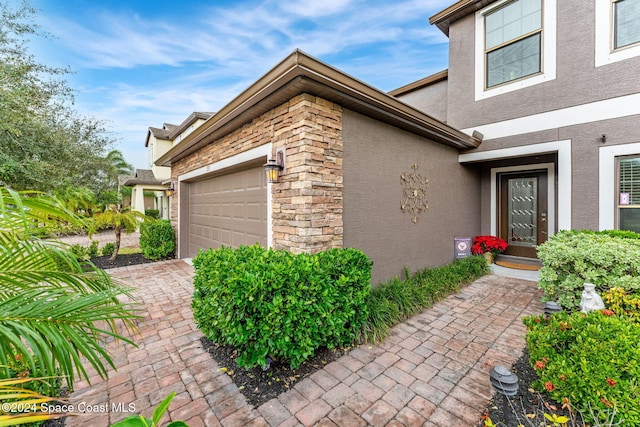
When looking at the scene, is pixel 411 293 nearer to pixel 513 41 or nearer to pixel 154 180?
pixel 513 41

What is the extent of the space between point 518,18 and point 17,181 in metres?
13.4

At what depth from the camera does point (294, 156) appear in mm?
3613

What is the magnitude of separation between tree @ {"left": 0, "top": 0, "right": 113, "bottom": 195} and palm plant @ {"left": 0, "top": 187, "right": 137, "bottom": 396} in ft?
22.3

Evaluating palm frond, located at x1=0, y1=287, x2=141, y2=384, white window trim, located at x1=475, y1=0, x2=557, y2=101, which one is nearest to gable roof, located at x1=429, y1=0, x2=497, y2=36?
white window trim, located at x1=475, y1=0, x2=557, y2=101

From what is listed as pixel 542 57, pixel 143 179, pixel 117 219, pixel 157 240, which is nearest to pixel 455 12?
pixel 542 57

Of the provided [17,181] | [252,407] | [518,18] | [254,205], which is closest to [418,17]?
[518,18]

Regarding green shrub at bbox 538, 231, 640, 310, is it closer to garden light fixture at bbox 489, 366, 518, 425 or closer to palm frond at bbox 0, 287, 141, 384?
garden light fixture at bbox 489, 366, 518, 425

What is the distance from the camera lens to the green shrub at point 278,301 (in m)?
2.45

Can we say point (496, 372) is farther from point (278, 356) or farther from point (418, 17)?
point (418, 17)

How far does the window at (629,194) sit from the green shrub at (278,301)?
5414 mm

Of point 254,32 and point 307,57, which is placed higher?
point 254,32

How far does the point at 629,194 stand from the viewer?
486 cm

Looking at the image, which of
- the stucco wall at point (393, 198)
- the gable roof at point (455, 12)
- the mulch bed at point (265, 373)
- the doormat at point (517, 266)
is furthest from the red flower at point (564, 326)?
the gable roof at point (455, 12)

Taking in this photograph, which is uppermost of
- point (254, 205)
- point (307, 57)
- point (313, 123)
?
point (307, 57)
